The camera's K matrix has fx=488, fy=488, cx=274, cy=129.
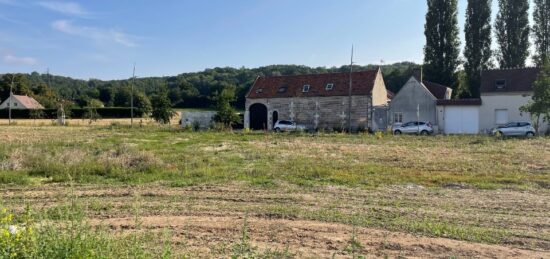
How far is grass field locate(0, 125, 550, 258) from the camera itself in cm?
628

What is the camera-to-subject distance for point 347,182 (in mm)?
12438

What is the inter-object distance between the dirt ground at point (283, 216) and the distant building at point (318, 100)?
34.7 metres

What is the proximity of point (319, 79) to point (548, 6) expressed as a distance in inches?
943

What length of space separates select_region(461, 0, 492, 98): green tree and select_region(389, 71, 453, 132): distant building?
19.6ft

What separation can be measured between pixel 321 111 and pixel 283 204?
3856 cm

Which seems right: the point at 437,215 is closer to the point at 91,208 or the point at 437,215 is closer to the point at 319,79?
the point at 91,208

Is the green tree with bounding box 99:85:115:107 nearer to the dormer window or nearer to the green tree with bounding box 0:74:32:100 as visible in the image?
the green tree with bounding box 0:74:32:100

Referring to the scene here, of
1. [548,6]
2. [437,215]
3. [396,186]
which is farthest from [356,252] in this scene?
[548,6]

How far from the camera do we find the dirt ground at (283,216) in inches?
252

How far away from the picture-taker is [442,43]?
48.7 metres

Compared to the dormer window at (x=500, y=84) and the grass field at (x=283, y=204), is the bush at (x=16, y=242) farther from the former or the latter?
the dormer window at (x=500, y=84)

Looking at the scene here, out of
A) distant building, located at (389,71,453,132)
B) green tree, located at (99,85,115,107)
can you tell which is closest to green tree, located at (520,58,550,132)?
distant building, located at (389,71,453,132)

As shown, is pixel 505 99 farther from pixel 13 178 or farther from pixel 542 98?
pixel 13 178

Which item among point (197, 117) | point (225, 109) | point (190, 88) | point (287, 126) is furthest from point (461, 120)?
point (190, 88)
